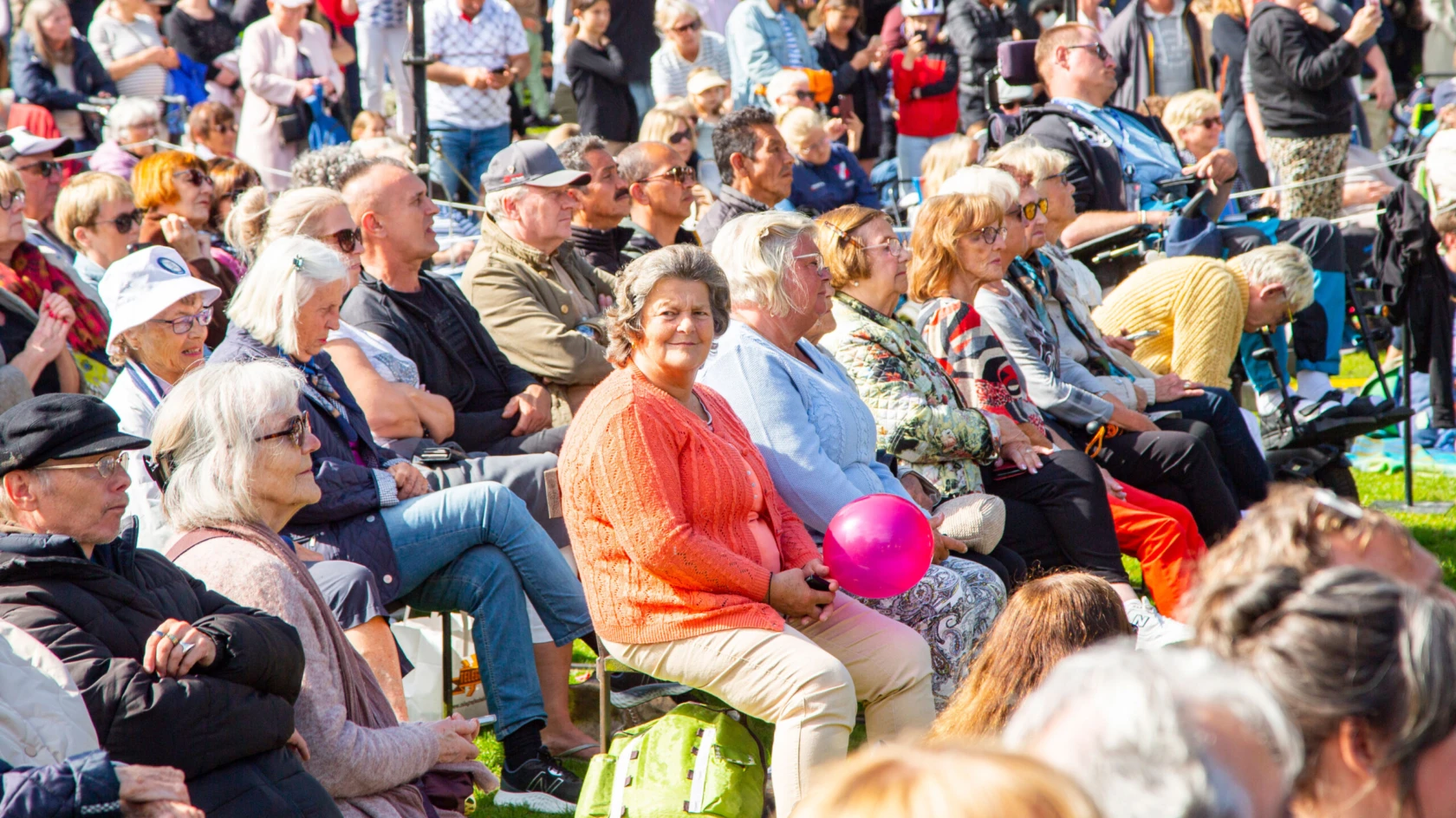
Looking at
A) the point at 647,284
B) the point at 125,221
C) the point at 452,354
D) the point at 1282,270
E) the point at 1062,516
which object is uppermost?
the point at 647,284

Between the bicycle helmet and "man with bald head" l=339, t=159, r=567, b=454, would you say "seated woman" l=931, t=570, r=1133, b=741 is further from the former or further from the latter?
the bicycle helmet

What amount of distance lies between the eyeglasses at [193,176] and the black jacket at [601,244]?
1.56 metres

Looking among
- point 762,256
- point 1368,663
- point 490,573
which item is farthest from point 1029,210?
point 1368,663

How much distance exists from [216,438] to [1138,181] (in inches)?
211

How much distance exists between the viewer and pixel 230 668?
2.63 metres

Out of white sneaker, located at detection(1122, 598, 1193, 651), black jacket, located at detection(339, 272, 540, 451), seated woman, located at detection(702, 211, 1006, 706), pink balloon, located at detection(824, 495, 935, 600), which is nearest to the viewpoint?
pink balloon, located at detection(824, 495, 935, 600)

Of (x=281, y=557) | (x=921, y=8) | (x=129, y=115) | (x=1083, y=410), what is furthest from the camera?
(x=921, y=8)

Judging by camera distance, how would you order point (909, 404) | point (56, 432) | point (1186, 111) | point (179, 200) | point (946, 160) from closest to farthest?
1. point (56, 432)
2. point (909, 404)
3. point (179, 200)
4. point (946, 160)
5. point (1186, 111)

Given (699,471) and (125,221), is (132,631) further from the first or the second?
(125,221)

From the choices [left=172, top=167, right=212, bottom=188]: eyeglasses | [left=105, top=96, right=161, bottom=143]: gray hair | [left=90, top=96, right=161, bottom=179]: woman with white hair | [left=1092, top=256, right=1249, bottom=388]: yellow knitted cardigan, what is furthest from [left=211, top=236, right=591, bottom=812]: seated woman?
[left=105, top=96, right=161, bottom=143]: gray hair

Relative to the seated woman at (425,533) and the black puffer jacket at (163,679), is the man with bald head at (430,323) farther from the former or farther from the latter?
the black puffer jacket at (163,679)

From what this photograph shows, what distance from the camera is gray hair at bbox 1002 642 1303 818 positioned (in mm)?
1272

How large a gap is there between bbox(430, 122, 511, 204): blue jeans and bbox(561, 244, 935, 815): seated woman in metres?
5.72

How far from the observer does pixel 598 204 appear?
5855 mm
